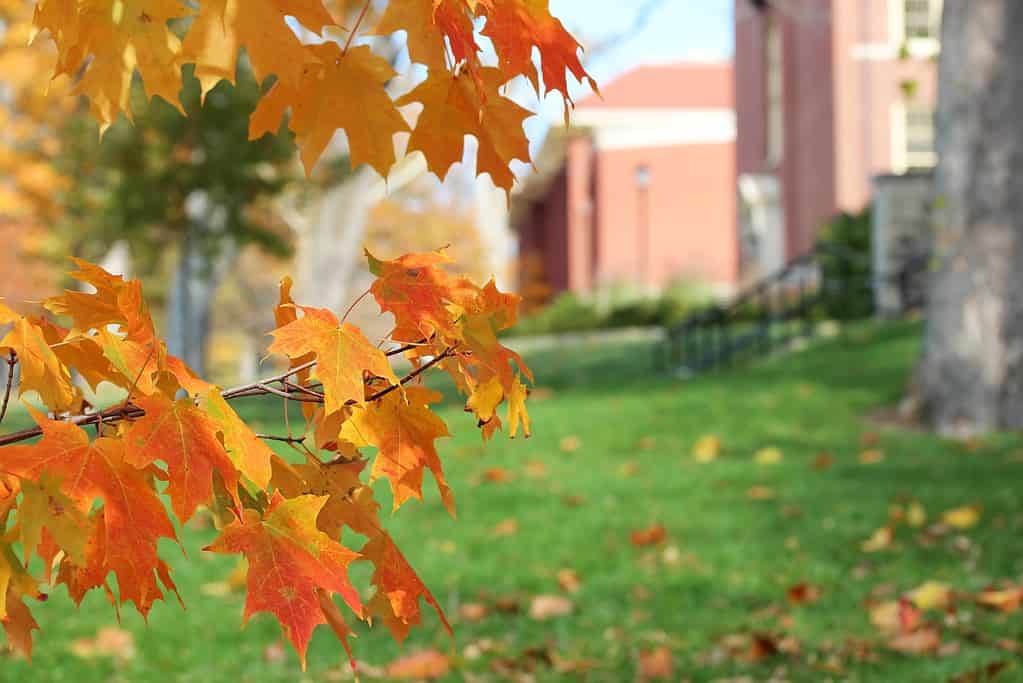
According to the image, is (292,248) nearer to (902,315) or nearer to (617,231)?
(902,315)

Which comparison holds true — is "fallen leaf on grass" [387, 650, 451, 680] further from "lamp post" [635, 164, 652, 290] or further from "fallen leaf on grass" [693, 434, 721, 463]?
"lamp post" [635, 164, 652, 290]

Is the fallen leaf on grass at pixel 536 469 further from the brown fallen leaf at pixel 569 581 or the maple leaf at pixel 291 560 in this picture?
the maple leaf at pixel 291 560

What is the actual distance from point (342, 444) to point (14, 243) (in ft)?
89.0

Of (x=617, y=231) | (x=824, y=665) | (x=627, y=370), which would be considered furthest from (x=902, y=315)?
(x=617, y=231)

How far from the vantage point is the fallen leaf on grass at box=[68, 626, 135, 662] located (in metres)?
4.08

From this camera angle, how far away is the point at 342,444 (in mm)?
1662

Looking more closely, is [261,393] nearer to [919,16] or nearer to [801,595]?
[801,595]

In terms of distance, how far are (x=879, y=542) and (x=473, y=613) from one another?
1900mm

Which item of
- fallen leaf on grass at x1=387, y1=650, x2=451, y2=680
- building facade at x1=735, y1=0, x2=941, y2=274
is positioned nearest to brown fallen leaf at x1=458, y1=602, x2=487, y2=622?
fallen leaf on grass at x1=387, y1=650, x2=451, y2=680

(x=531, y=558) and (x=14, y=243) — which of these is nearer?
(x=531, y=558)

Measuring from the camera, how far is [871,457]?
296 inches

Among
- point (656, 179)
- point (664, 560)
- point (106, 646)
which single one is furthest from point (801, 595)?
point (656, 179)

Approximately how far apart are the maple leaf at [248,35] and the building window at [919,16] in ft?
70.8

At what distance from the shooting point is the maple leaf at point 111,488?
137cm
